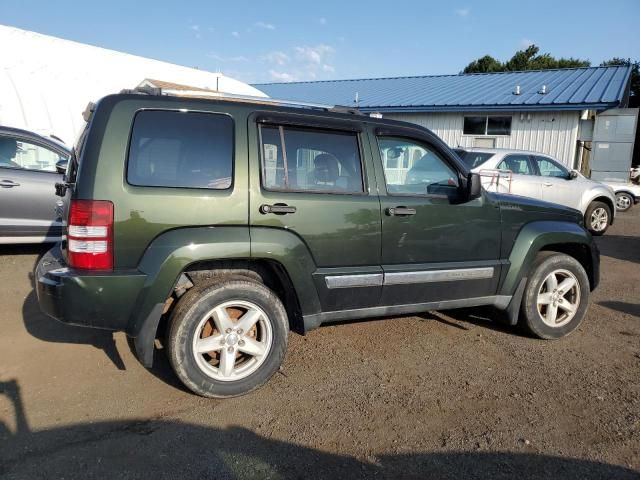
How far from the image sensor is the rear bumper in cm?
288

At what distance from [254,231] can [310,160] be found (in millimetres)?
704

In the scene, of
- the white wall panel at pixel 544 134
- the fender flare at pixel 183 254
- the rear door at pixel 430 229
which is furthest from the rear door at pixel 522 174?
the fender flare at pixel 183 254

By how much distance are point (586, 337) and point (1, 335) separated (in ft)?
17.1

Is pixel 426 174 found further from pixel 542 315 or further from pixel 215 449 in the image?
Answer: pixel 215 449

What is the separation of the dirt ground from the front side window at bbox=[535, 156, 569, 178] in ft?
19.6

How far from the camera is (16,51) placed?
1327cm

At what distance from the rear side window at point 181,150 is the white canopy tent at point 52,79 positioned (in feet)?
28.5

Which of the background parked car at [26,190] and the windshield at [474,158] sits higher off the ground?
the windshield at [474,158]

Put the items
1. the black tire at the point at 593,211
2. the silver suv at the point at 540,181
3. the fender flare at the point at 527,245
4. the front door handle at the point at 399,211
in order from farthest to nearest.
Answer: the black tire at the point at 593,211
the silver suv at the point at 540,181
the fender flare at the point at 527,245
the front door handle at the point at 399,211

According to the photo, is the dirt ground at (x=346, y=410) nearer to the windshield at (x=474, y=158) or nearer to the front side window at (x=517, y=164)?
the windshield at (x=474, y=158)

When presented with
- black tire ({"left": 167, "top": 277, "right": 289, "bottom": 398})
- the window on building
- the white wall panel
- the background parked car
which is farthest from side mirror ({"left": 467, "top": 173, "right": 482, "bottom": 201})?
the window on building

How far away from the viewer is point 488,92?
19562mm

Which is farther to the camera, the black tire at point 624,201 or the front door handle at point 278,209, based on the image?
the black tire at point 624,201

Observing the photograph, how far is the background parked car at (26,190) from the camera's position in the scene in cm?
630
